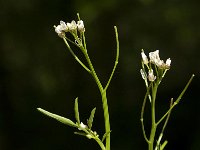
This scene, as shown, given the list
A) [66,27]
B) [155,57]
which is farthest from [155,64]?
[66,27]

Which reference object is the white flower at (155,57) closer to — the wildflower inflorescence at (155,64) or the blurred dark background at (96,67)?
the wildflower inflorescence at (155,64)

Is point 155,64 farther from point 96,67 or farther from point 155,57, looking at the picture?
point 96,67

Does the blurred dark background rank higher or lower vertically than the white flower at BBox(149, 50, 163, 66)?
higher

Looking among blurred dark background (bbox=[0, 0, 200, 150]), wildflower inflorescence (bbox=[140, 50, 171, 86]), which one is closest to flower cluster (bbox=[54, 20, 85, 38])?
wildflower inflorescence (bbox=[140, 50, 171, 86])

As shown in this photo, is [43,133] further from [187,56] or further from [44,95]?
[187,56]

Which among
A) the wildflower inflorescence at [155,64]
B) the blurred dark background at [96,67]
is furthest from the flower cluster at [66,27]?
the blurred dark background at [96,67]

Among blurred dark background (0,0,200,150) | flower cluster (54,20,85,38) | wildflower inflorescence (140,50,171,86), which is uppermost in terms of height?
blurred dark background (0,0,200,150)

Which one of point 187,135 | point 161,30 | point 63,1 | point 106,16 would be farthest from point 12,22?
point 187,135

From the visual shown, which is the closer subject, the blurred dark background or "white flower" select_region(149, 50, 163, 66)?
"white flower" select_region(149, 50, 163, 66)

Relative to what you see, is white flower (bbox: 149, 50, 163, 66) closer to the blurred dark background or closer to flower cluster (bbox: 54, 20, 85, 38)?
flower cluster (bbox: 54, 20, 85, 38)
